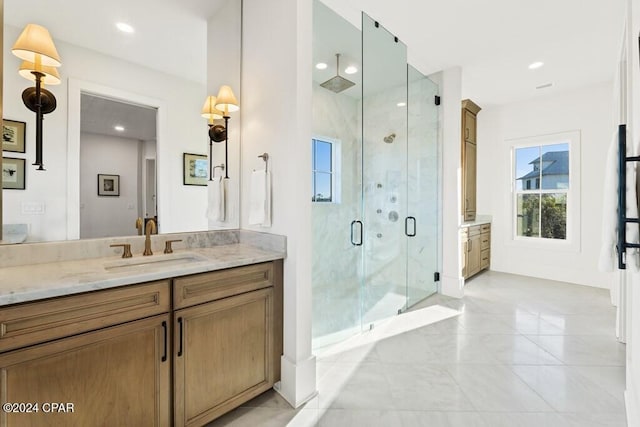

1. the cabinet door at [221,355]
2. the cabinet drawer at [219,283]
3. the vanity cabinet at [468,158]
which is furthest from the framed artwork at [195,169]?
the vanity cabinet at [468,158]

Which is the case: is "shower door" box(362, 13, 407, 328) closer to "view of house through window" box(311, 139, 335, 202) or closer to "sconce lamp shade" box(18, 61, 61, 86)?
"view of house through window" box(311, 139, 335, 202)

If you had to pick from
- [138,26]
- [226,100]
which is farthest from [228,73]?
[138,26]

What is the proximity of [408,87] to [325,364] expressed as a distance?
9.97 ft

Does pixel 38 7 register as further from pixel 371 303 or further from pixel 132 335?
pixel 371 303

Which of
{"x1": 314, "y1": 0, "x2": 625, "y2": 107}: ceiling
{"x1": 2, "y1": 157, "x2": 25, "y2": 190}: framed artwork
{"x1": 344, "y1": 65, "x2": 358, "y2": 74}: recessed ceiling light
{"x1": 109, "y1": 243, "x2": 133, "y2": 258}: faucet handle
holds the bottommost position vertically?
{"x1": 109, "y1": 243, "x2": 133, "y2": 258}: faucet handle

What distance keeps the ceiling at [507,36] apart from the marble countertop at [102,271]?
2224 mm

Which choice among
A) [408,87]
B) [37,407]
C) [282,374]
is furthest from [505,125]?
[37,407]

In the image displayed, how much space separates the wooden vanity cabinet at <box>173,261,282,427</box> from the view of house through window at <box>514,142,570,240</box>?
15.8ft

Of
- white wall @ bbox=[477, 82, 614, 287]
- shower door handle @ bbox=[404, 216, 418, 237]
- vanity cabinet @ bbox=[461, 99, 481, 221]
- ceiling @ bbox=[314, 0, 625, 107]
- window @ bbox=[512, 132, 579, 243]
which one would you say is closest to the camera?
ceiling @ bbox=[314, 0, 625, 107]

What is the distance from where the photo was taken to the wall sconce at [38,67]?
1329mm

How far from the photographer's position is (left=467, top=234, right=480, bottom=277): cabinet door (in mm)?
4258

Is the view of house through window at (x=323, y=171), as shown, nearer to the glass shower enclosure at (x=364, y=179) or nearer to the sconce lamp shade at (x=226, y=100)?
the glass shower enclosure at (x=364, y=179)

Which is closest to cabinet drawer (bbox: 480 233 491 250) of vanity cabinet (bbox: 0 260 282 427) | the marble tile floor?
the marble tile floor

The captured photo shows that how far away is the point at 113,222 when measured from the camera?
1636mm
